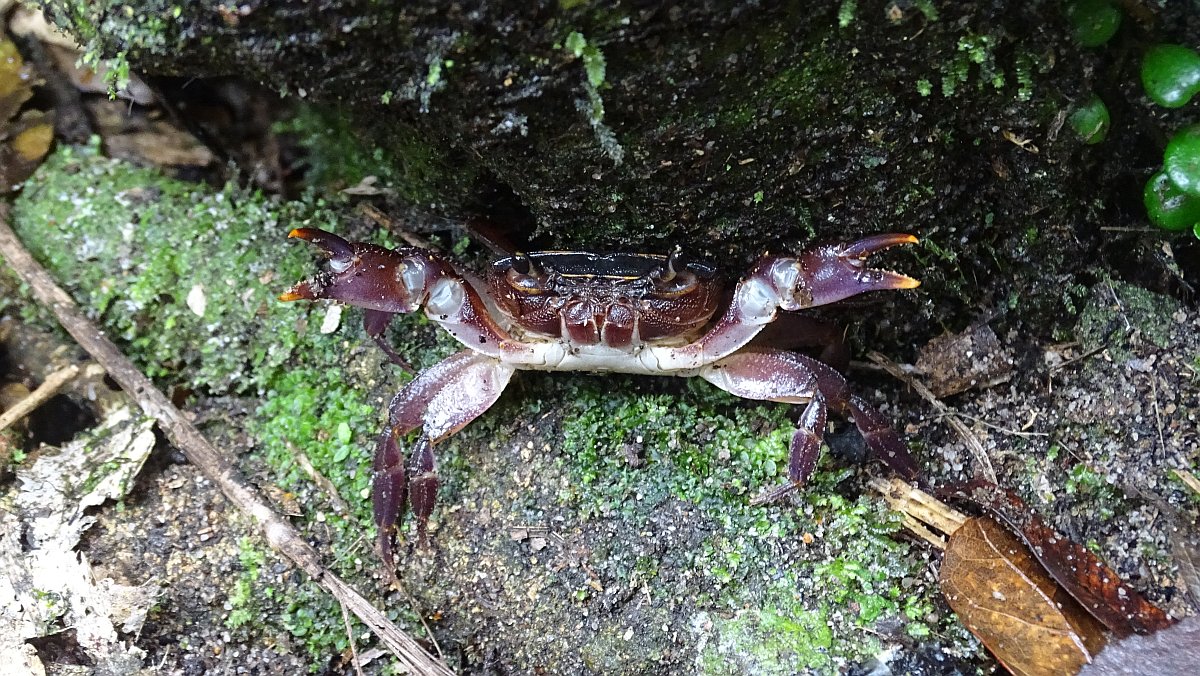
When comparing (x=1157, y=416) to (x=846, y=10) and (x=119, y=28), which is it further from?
(x=119, y=28)

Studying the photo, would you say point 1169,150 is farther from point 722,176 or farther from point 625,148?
point 625,148

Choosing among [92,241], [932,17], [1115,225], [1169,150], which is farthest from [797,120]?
[92,241]

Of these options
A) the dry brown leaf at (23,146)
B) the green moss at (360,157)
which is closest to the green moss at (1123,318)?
the green moss at (360,157)

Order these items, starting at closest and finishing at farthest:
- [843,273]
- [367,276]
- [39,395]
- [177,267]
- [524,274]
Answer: [843,273] < [367,276] < [524,274] < [39,395] < [177,267]

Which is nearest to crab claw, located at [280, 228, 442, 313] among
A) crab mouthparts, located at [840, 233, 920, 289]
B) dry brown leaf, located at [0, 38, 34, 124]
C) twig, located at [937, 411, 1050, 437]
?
crab mouthparts, located at [840, 233, 920, 289]

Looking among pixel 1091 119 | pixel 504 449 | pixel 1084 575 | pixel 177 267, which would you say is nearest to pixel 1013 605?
pixel 1084 575

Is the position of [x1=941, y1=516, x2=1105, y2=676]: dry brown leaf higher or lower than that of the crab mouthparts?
lower

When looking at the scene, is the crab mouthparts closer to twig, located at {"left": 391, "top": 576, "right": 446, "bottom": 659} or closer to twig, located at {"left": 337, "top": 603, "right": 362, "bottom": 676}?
twig, located at {"left": 391, "top": 576, "right": 446, "bottom": 659}
